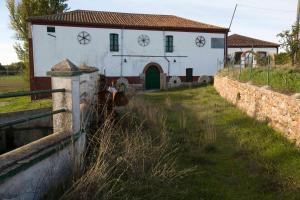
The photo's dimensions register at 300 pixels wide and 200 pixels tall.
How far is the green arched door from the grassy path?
18.2 meters

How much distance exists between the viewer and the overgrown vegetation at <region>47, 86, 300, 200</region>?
4.63 metres

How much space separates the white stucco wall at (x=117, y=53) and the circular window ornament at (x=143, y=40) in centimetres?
26

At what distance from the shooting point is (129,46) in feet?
89.8

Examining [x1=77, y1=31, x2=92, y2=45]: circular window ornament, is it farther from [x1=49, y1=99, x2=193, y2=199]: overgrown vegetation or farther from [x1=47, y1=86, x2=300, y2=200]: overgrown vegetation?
[x1=49, y1=99, x2=193, y2=199]: overgrown vegetation

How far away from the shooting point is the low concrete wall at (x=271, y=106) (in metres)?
7.65

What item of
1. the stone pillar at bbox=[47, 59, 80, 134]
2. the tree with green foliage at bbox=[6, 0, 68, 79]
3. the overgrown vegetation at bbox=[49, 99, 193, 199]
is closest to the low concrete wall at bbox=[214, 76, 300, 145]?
the overgrown vegetation at bbox=[49, 99, 193, 199]

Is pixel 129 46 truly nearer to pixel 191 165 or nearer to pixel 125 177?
pixel 191 165

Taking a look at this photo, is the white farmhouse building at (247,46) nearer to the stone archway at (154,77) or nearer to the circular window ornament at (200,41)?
the circular window ornament at (200,41)

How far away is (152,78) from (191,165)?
22288 millimetres

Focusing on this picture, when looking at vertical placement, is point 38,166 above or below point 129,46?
below

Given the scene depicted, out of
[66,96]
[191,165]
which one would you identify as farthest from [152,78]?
[66,96]

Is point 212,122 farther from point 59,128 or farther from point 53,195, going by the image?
point 53,195

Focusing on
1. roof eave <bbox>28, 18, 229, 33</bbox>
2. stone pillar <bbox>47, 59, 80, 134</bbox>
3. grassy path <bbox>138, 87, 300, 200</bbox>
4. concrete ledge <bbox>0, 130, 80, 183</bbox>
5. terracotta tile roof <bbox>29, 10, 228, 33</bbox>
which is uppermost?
terracotta tile roof <bbox>29, 10, 228, 33</bbox>

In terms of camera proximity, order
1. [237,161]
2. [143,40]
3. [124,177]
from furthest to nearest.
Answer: [143,40] → [237,161] → [124,177]
